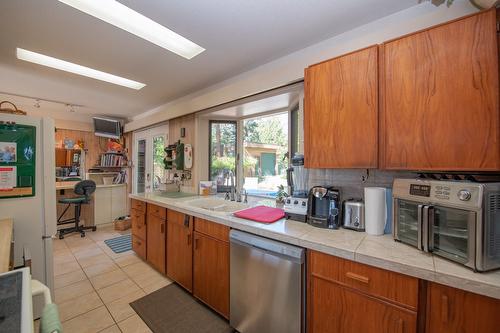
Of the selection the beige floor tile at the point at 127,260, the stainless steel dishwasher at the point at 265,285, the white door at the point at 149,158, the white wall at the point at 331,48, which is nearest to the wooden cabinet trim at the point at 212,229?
the stainless steel dishwasher at the point at 265,285

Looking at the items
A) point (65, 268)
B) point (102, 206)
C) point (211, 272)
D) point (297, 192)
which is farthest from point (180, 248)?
point (102, 206)

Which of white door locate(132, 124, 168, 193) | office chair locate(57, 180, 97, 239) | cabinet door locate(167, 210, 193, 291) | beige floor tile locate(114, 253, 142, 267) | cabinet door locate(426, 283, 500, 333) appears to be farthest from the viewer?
white door locate(132, 124, 168, 193)

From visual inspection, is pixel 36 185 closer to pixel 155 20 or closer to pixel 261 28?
pixel 155 20

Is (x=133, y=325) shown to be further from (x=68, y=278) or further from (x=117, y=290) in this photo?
(x=68, y=278)

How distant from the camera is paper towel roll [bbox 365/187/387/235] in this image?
1.38 metres

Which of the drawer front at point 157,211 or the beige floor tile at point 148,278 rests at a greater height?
the drawer front at point 157,211

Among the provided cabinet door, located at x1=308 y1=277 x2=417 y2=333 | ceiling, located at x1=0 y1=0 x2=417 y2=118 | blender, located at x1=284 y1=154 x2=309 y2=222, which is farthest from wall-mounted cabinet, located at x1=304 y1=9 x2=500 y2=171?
cabinet door, located at x1=308 y1=277 x2=417 y2=333

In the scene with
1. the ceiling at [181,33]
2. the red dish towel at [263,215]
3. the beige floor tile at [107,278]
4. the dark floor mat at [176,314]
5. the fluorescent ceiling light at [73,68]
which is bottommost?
the dark floor mat at [176,314]

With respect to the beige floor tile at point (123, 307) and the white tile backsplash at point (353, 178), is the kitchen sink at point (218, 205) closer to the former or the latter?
the white tile backsplash at point (353, 178)

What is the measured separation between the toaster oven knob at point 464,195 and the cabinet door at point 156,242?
2.55m

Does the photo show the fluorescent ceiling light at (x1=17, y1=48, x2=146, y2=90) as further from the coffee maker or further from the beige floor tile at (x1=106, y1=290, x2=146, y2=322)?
the coffee maker

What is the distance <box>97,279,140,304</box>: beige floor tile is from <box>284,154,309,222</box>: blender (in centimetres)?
193

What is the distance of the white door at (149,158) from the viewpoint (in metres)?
4.07

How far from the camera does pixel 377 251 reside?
1110 millimetres
